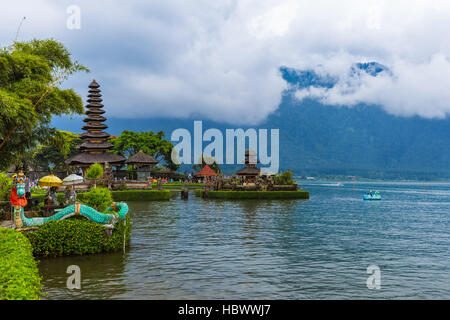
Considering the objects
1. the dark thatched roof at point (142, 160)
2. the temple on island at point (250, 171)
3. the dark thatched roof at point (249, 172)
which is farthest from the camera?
the temple on island at point (250, 171)

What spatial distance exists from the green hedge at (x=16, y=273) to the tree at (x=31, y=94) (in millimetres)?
8939

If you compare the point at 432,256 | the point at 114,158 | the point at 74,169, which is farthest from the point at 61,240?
the point at 74,169

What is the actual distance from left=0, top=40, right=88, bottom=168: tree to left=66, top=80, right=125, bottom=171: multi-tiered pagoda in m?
42.9

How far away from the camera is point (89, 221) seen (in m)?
16.1

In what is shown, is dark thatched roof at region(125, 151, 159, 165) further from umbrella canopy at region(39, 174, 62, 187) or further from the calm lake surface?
the calm lake surface

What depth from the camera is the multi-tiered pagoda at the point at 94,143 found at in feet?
224

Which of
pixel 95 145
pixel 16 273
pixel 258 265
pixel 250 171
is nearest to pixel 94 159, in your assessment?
pixel 95 145

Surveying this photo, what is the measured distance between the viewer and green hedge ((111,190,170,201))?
162ft

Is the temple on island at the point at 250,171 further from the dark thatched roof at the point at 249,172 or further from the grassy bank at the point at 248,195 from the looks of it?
the grassy bank at the point at 248,195

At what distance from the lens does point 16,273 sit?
330 inches

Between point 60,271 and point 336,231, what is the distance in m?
19.2

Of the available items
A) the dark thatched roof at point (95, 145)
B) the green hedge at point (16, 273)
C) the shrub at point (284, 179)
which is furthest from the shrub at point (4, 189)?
the dark thatched roof at point (95, 145)
